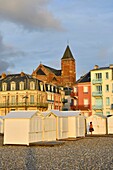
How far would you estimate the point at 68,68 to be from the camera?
115 meters

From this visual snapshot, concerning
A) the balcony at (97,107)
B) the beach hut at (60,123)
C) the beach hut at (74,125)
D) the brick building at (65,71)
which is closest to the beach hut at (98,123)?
the beach hut at (74,125)

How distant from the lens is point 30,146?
22688 mm

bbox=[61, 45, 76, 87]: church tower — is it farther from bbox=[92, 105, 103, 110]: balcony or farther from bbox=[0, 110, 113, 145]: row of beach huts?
bbox=[0, 110, 113, 145]: row of beach huts

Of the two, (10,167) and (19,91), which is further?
(19,91)

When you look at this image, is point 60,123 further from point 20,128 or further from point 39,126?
point 20,128

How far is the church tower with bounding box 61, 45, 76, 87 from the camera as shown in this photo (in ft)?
372

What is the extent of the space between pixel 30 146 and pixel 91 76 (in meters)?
40.3

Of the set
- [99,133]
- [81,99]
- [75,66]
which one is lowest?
[99,133]

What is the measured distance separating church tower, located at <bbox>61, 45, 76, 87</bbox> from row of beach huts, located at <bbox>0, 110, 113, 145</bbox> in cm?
7956

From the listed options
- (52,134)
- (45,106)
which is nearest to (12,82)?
(45,106)

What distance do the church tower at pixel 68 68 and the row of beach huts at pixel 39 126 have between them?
261 feet

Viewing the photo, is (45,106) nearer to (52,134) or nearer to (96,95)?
(96,95)

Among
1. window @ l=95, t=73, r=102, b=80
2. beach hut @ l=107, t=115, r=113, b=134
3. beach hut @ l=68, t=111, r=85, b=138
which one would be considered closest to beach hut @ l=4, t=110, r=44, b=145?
beach hut @ l=68, t=111, r=85, b=138

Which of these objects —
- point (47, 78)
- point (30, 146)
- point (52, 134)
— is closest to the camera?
point (30, 146)
